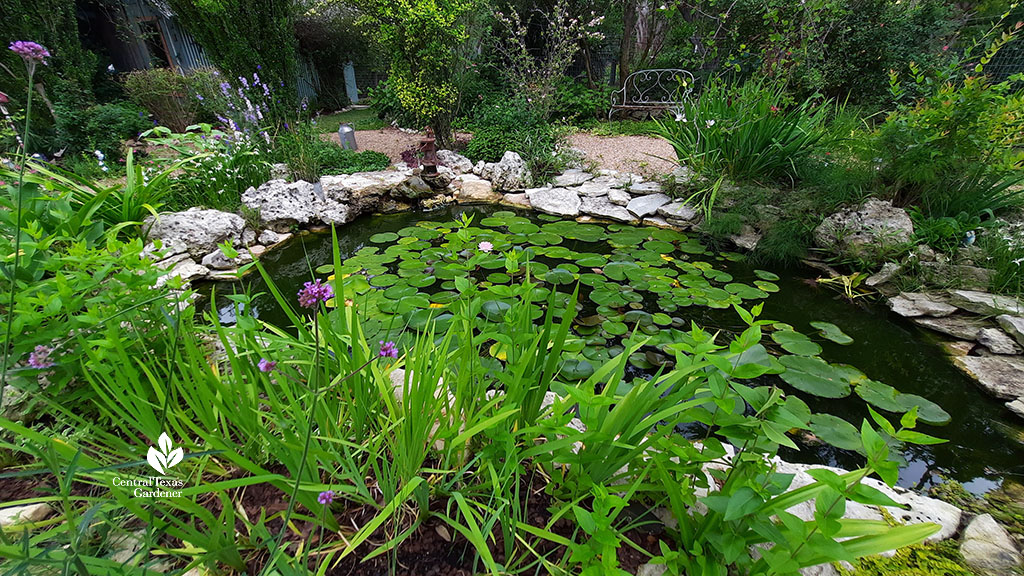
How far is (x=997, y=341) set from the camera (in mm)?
2117

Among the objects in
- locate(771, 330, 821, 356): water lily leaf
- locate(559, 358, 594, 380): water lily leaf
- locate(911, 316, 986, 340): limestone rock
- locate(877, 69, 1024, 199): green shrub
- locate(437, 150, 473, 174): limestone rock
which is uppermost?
locate(877, 69, 1024, 199): green shrub

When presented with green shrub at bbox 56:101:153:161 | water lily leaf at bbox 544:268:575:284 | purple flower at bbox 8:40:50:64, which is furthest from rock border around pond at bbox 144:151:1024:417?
green shrub at bbox 56:101:153:161

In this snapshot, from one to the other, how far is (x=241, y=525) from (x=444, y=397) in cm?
59

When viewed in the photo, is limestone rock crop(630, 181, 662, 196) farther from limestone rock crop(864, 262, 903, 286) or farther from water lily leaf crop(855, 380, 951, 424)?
water lily leaf crop(855, 380, 951, 424)

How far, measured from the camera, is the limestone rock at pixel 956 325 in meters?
2.25

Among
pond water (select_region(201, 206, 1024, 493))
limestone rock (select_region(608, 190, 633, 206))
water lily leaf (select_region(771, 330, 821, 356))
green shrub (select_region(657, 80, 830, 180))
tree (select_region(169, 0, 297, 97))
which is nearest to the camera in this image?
pond water (select_region(201, 206, 1024, 493))

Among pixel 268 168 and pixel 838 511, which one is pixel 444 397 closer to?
pixel 838 511

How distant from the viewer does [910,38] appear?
6.20m

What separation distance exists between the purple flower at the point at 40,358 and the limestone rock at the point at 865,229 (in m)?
4.12

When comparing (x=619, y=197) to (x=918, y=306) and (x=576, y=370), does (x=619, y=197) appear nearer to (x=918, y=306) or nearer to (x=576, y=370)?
(x=918, y=306)

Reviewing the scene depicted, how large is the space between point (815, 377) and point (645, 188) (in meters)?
2.77

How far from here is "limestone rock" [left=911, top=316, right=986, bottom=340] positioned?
7.38 ft

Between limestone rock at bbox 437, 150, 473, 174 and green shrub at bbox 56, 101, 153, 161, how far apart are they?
4.21 meters

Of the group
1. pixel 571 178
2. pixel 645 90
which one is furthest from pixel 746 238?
pixel 645 90
